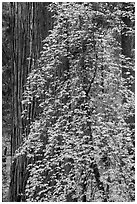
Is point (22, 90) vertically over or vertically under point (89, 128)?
over

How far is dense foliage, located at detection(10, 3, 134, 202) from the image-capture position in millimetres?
2643

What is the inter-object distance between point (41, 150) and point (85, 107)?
0.50 metres

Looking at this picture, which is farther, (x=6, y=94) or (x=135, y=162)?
(x=6, y=94)

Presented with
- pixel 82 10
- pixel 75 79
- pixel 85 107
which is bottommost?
pixel 85 107

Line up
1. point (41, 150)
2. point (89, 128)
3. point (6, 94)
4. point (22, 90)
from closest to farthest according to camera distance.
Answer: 1. point (89, 128)
2. point (41, 150)
3. point (22, 90)
4. point (6, 94)

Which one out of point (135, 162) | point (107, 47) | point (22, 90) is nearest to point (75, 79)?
point (107, 47)

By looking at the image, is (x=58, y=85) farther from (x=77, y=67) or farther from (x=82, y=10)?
(x=82, y=10)

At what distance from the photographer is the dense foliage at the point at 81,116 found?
264 cm

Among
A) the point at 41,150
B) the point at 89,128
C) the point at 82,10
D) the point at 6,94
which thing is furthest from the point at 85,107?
the point at 6,94

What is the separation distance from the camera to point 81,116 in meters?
2.66

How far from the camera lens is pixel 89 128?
8.65 ft

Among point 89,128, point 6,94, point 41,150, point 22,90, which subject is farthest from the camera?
point 6,94

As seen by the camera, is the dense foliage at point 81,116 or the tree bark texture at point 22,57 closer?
the dense foliage at point 81,116

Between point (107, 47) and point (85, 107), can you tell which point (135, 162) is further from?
point (107, 47)
